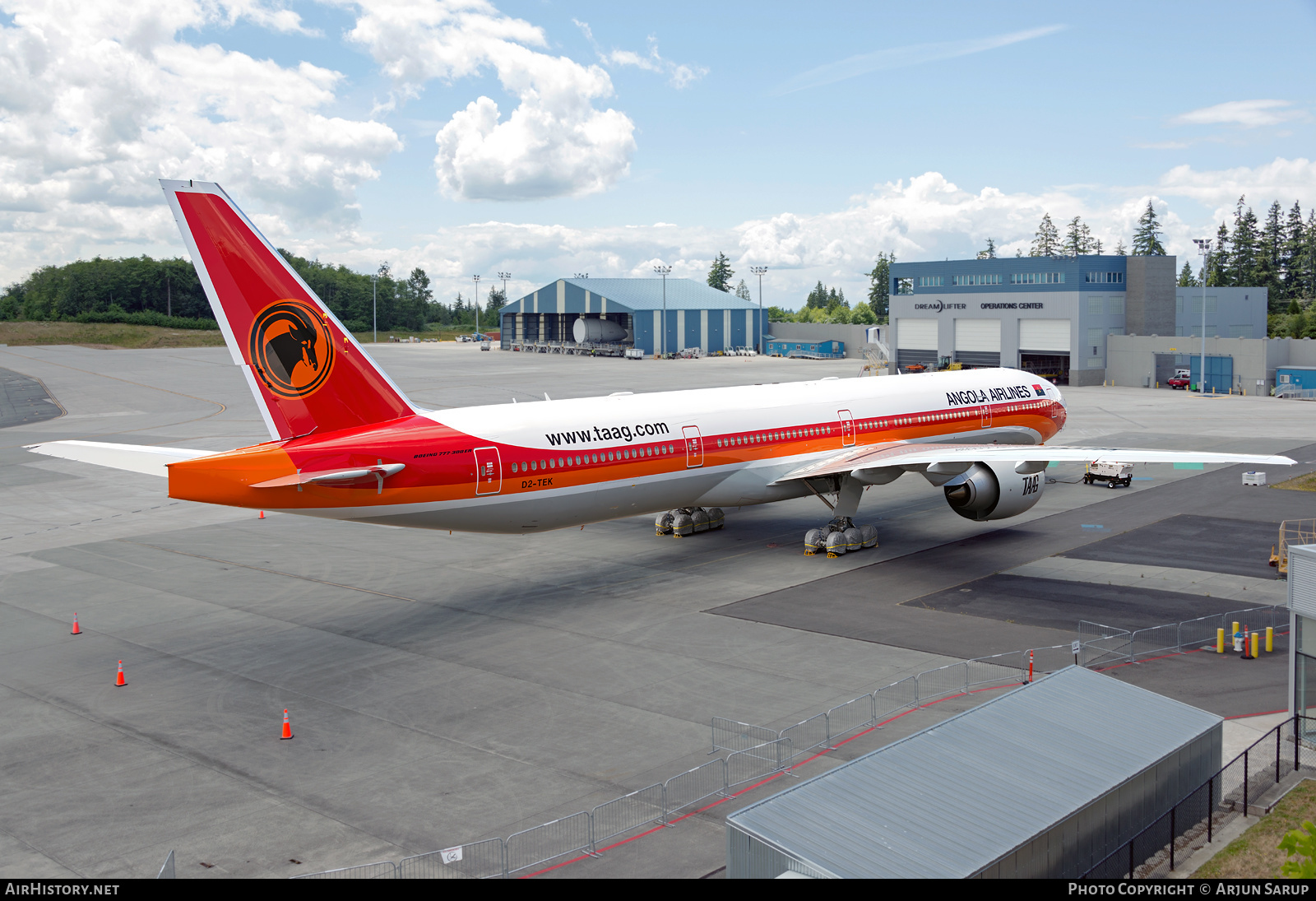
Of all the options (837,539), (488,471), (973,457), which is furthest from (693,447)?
(973,457)

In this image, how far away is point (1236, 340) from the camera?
8194 centimetres

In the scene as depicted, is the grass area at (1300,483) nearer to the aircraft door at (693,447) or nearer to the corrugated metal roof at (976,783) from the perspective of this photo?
the aircraft door at (693,447)

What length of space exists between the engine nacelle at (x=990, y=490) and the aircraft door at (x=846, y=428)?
3.63m

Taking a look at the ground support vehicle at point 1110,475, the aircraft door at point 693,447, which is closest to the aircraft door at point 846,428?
the aircraft door at point 693,447

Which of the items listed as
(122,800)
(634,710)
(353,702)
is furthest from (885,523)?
(122,800)

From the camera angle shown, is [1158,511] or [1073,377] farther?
[1073,377]

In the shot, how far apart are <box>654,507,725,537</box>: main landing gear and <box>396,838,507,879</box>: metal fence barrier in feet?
69.1

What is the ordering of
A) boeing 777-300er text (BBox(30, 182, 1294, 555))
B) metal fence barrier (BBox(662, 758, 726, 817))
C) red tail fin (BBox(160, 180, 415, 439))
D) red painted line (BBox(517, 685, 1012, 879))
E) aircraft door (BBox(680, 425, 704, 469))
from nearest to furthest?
red painted line (BBox(517, 685, 1012, 879)), metal fence barrier (BBox(662, 758, 726, 817)), red tail fin (BBox(160, 180, 415, 439)), boeing 777-300er text (BBox(30, 182, 1294, 555)), aircraft door (BBox(680, 425, 704, 469))

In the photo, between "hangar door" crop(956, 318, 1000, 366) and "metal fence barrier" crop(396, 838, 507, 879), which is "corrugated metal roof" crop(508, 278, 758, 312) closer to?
"hangar door" crop(956, 318, 1000, 366)

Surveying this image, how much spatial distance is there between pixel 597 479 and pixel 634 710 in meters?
9.17

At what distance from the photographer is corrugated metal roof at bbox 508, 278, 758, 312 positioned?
142375 millimetres

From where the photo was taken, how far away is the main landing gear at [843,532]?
32.5 metres

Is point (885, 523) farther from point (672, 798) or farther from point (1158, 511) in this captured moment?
point (672, 798)

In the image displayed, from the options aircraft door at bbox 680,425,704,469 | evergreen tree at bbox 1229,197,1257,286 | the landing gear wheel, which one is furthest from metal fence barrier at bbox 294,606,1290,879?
evergreen tree at bbox 1229,197,1257,286
